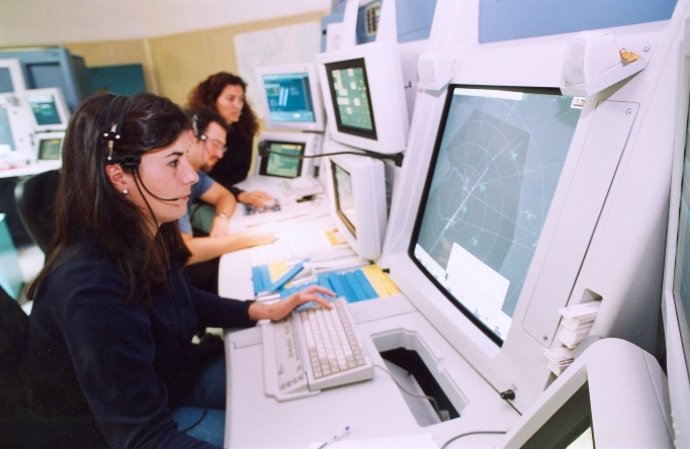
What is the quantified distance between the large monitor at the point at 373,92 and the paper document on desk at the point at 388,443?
0.78 meters

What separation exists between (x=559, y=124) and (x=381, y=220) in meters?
0.66

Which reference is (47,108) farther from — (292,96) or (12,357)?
(12,357)

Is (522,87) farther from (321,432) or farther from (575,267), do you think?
(321,432)

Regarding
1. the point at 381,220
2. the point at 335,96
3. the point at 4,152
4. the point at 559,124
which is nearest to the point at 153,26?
the point at 4,152

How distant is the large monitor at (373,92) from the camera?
1158 millimetres

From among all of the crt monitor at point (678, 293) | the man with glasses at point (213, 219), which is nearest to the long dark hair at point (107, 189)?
the man with glasses at point (213, 219)

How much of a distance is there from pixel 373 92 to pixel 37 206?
1.33 metres

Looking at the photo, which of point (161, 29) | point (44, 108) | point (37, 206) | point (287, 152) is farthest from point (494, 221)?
point (161, 29)

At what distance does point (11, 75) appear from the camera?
3.09m

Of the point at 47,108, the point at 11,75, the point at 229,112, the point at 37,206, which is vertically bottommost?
the point at 37,206

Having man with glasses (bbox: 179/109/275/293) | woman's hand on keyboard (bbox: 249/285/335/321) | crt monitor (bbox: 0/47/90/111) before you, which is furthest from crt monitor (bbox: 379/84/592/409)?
crt monitor (bbox: 0/47/90/111)

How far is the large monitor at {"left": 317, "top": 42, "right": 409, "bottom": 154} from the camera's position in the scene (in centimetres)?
116

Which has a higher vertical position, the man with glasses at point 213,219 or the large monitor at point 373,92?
the large monitor at point 373,92

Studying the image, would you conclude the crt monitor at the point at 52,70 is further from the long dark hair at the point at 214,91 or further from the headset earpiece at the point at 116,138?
the headset earpiece at the point at 116,138
